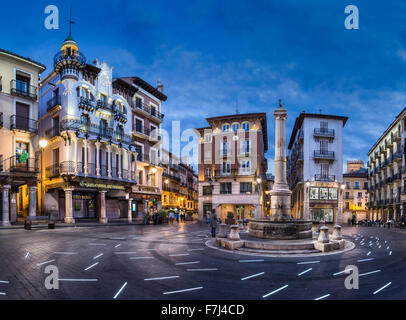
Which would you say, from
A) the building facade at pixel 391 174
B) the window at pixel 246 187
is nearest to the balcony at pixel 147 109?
the window at pixel 246 187

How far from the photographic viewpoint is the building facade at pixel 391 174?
40188 millimetres

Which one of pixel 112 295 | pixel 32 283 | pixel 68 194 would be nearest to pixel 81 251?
pixel 32 283

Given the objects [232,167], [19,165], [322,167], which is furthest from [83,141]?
[322,167]

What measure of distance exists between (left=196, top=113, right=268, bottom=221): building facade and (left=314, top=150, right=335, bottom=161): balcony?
9147 mm

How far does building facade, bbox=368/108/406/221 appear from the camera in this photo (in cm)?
4019

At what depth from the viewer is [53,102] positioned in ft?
98.9

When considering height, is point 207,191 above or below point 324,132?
below

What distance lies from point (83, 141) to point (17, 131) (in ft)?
19.3

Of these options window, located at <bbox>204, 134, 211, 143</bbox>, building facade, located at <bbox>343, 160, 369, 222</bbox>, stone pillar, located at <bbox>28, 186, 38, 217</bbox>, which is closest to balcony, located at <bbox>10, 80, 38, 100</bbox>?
stone pillar, located at <bbox>28, 186, 38, 217</bbox>

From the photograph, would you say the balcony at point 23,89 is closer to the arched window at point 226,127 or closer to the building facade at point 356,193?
the arched window at point 226,127

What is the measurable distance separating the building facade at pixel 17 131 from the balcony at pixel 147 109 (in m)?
Answer: 12.3

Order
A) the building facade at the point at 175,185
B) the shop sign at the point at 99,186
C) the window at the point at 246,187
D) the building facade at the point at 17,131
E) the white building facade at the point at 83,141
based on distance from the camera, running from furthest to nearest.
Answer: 1. the building facade at the point at 175,185
2. the window at the point at 246,187
3. the shop sign at the point at 99,186
4. the white building facade at the point at 83,141
5. the building facade at the point at 17,131

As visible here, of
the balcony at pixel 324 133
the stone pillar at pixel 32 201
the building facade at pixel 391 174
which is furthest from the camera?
the balcony at pixel 324 133

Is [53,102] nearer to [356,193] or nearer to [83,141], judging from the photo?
[83,141]
